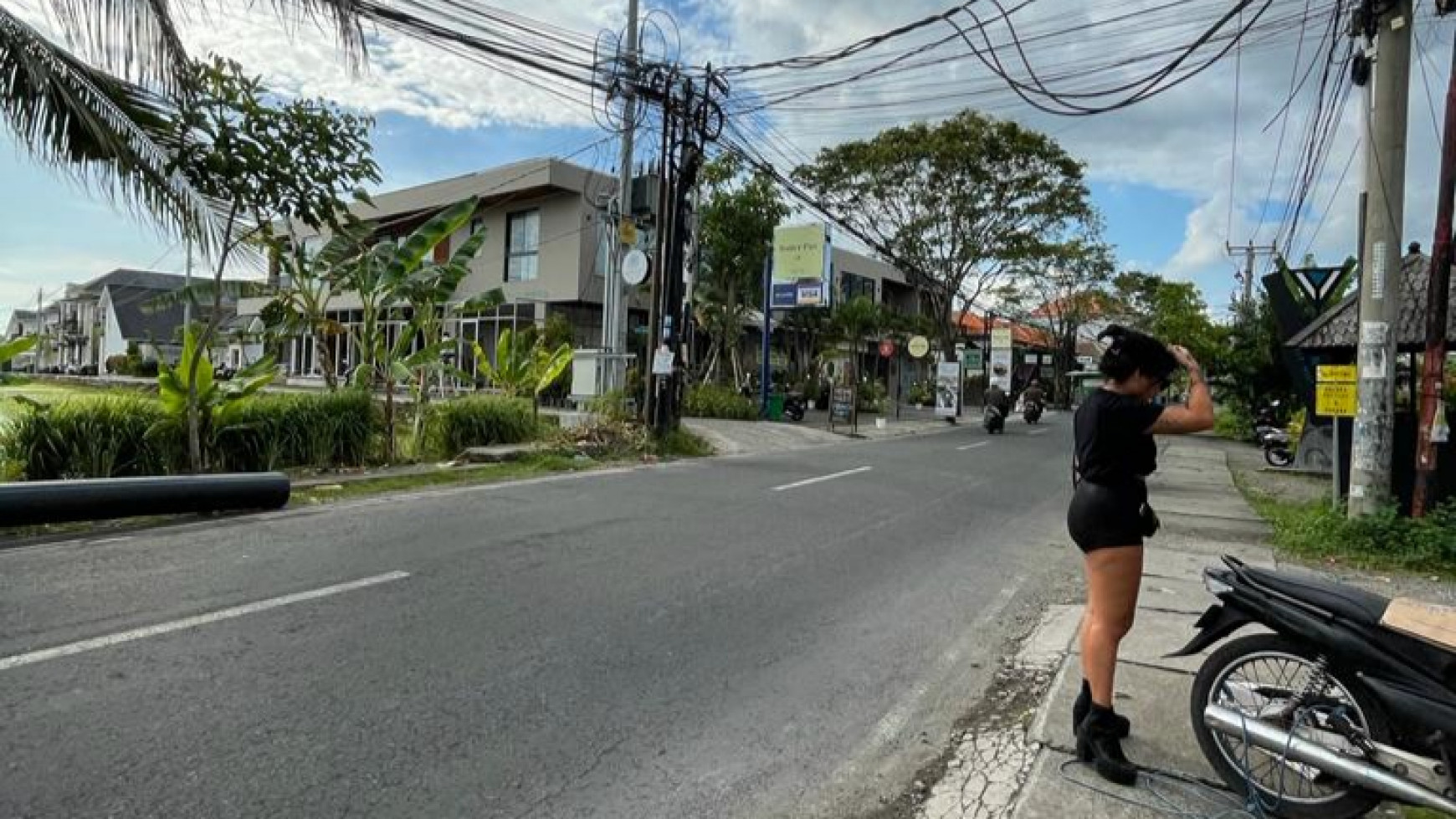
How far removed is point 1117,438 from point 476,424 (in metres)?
12.9

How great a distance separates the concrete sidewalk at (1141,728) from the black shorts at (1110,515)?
950 mm

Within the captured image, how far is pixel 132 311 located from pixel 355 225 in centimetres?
6154

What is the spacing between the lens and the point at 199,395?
10.5 m

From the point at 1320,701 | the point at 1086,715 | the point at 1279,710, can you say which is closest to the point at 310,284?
the point at 1086,715

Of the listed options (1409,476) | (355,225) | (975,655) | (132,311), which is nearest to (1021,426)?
(1409,476)

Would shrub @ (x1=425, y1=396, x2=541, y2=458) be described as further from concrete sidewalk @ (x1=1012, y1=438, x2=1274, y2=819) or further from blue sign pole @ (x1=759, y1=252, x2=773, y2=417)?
blue sign pole @ (x1=759, y1=252, x2=773, y2=417)

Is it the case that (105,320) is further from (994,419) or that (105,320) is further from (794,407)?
(994,419)

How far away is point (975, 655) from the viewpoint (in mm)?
5266

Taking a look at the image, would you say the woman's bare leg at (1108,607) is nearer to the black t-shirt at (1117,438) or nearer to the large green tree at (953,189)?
the black t-shirt at (1117,438)

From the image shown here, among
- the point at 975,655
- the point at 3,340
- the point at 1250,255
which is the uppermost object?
the point at 1250,255

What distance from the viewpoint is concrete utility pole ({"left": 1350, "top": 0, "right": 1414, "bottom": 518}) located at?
8.49m

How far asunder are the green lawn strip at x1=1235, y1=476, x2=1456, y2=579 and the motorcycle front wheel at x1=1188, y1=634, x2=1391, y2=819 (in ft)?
19.7

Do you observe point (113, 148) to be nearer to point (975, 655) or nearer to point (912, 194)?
point (975, 655)

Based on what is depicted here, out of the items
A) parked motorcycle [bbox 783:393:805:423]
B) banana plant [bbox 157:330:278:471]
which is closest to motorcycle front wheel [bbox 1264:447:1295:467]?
parked motorcycle [bbox 783:393:805:423]
